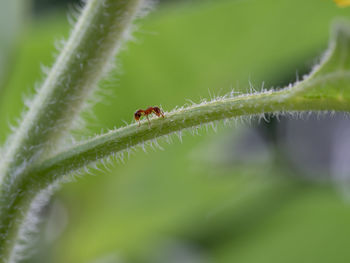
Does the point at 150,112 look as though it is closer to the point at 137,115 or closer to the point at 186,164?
the point at 137,115

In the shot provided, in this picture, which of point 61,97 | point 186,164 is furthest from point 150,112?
point 186,164

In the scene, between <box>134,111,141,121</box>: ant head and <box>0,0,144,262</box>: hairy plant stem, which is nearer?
<box>0,0,144,262</box>: hairy plant stem

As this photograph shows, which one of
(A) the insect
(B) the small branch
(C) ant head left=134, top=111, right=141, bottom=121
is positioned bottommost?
(B) the small branch

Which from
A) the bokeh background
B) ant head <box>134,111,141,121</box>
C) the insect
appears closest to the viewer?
the insect

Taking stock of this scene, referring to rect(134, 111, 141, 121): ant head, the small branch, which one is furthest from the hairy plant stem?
rect(134, 111, 141, 121): ant head

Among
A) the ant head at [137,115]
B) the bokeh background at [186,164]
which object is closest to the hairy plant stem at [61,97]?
the ant head at [137,115]

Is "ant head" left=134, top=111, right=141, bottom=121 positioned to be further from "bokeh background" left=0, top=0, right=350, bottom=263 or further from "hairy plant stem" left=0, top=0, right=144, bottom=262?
"bokeh background" left=0, top=0, right=350, bottom=263

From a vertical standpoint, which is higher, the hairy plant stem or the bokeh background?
the bokeh background

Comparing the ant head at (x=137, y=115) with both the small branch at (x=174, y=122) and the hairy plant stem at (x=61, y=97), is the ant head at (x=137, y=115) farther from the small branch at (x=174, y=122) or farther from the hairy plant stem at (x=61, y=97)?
the small branch at (x=174, y=122)
